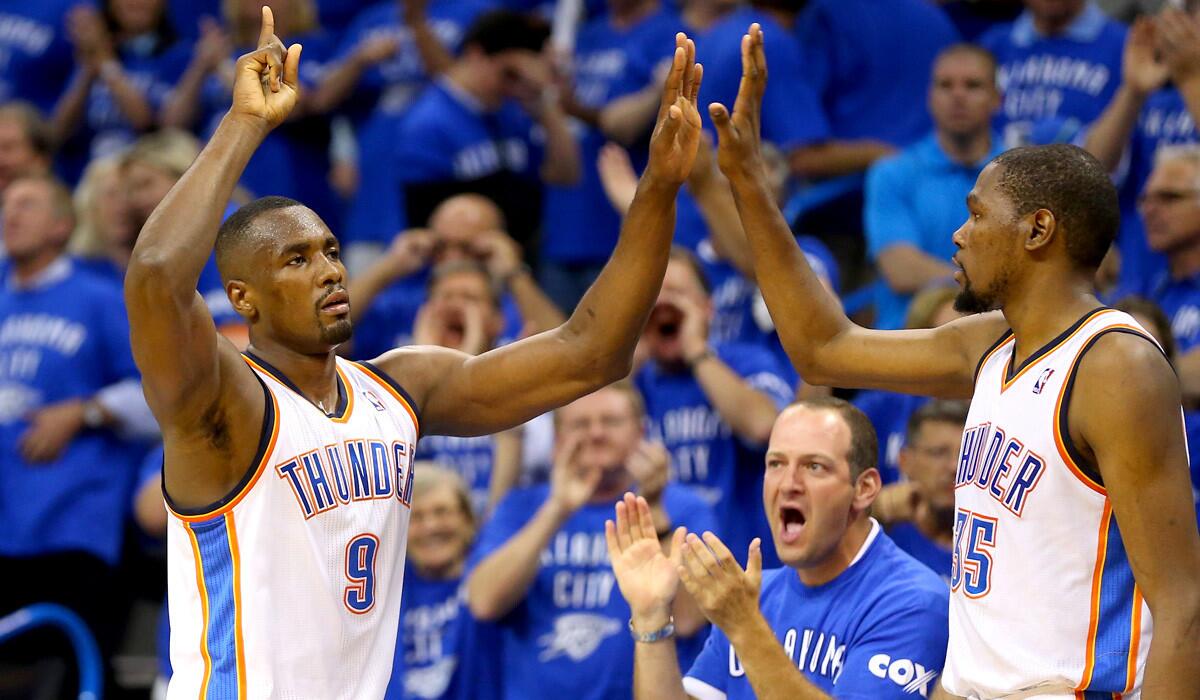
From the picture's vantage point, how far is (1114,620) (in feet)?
11.8

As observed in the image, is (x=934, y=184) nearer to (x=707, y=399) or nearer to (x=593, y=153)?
(x=707, y=399)

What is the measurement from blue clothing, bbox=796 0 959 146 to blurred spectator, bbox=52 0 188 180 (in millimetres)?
4240

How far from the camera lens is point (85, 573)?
7.66 m

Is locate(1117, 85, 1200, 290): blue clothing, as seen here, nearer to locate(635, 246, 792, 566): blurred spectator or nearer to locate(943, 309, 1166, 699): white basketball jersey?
locate(635, 246, 792, 566): blurred spectator

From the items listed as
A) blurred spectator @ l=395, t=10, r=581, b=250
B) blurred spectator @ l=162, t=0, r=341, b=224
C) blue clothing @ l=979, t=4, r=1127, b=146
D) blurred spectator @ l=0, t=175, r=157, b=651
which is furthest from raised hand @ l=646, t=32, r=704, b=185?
blurred spectator @ l=162, t=0, r=341, b=224

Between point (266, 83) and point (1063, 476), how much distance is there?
2.01 metres

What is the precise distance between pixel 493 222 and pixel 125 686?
2.74 metres

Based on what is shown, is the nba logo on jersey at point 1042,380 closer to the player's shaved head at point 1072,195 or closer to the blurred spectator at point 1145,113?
the player's shaved head at point 1072,195

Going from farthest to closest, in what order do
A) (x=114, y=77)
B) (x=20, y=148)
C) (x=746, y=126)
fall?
(x=114, y=77) < (x=20, y=148) < (x=746, y=126)

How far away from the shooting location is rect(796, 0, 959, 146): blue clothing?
819 cm

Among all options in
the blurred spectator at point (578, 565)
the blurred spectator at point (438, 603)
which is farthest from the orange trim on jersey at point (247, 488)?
the blurred spectator at point (438, 603)

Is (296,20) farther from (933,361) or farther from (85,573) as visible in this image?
(933,361)

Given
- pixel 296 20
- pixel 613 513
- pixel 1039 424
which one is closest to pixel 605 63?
pixel 296 20

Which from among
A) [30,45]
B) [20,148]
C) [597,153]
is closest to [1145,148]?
[597,153]
